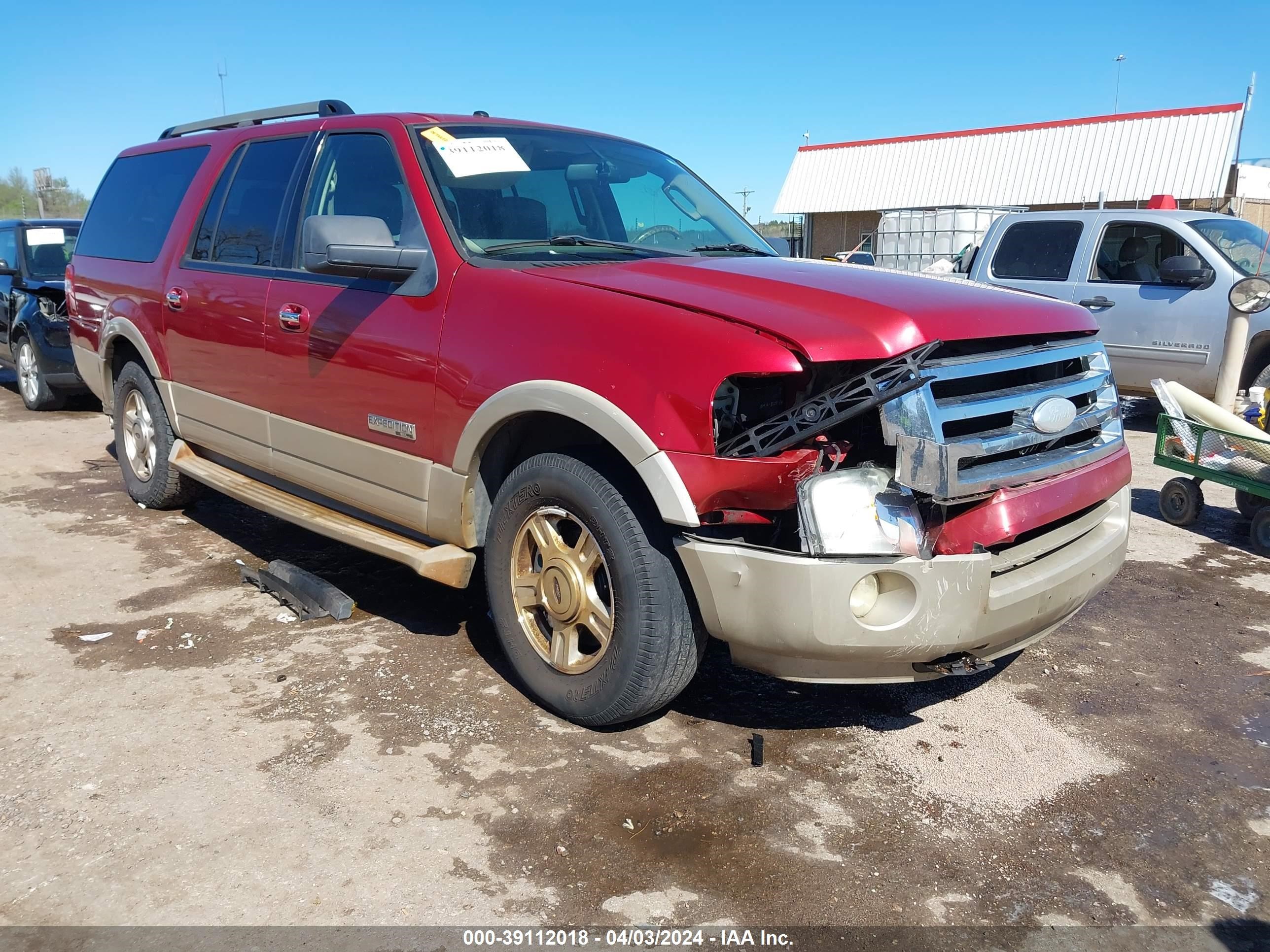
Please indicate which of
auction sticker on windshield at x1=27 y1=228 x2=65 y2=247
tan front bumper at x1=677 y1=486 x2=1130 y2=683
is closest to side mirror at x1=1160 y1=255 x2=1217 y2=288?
tan front bumper at x1=677 y1=486 x2=1130 y2=683

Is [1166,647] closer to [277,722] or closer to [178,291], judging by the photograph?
[277,722]

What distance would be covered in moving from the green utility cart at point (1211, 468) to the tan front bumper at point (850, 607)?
305 cm

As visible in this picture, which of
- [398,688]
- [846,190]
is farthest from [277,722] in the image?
[846,190]

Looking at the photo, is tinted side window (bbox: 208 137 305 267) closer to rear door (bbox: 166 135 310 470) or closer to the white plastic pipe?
rear door (bbox: 166 135 310 470)

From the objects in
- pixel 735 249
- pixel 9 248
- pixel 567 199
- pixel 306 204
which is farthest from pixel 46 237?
pixel 735 249

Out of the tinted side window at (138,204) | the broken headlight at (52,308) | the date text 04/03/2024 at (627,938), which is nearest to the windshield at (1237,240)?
the tinted side window at (138,204)

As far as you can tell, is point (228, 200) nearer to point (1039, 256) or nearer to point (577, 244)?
point (577, 244)

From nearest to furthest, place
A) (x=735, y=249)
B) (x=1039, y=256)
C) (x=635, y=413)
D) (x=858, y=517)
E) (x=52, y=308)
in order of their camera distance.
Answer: (x=858, y=517) < (x=635, y=413) < (x=735, y=249) < (x=1039, y=256) < (x=52, y=308)

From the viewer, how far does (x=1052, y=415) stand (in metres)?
3.02

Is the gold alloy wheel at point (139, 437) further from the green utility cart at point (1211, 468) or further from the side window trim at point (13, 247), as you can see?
the green utility cart at point (1211, 468)

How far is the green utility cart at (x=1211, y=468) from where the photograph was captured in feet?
17.6

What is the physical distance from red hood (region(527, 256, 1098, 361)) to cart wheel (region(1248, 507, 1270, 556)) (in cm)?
272

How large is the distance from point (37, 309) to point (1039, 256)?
927 cm

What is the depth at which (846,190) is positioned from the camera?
29.6m
